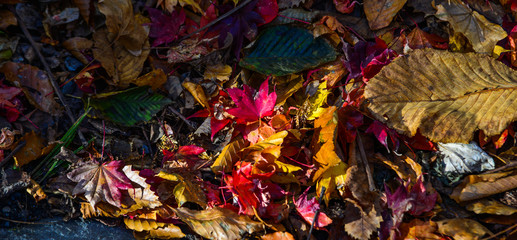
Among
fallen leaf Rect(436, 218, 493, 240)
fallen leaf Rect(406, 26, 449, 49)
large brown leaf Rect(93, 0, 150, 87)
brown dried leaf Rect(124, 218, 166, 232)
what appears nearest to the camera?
fallen leaf Rect(436, 218, 493, 240)

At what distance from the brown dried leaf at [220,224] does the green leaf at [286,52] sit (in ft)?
2.33

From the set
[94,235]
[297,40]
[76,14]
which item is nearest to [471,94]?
[297,40]

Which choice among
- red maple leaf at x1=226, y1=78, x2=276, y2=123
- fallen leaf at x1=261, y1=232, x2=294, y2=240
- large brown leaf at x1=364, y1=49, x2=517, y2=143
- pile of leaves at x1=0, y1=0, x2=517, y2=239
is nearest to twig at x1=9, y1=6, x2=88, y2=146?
pile of leaves at x1=0, y1=0, x2=517, y2=239

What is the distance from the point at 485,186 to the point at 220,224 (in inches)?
43.8

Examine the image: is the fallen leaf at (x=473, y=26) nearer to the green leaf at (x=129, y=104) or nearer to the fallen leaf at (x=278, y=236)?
the fallen leaf at (x=278, y=236)

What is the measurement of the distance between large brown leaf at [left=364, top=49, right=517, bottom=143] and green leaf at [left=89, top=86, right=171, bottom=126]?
3.54 feet

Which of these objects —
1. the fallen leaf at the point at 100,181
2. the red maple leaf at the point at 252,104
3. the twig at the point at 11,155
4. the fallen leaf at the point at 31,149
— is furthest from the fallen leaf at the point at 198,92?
the twig at the point at 11,155

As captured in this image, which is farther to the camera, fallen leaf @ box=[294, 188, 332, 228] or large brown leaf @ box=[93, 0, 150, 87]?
large brown leaf @ box=[93, 0, 150, 87]

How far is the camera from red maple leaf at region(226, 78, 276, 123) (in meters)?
1.78

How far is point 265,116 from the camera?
187 cm

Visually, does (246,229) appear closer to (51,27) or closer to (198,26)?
(198,26)

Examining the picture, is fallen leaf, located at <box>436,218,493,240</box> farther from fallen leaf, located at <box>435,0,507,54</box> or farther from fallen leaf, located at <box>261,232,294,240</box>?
fallen leaf, located at <box>435,0,507,54</box>

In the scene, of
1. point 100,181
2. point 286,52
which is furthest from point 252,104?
point 100,181

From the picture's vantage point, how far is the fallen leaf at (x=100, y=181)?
5.70 feet
